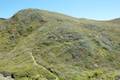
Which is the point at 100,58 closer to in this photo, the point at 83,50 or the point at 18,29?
the point at 83,50

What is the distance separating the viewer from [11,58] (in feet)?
197

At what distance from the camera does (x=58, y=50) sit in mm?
60719

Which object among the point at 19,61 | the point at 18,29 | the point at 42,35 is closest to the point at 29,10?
the point at 18,29

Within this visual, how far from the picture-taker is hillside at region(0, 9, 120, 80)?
51.5m

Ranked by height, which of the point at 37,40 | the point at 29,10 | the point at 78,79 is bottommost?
the point at 78,79

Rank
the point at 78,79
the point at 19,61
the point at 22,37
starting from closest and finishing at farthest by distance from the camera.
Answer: the point at 78,79
the point at 19,61
the point at 22,37

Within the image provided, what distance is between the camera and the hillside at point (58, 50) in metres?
51.5

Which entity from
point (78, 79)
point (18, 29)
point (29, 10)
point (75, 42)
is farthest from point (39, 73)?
point (29, 10)

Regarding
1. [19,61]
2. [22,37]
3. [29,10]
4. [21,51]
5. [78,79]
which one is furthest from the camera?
[29,10]

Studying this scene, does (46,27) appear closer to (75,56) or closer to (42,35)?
(42,35)

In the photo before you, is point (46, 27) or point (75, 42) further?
point (46, 27)

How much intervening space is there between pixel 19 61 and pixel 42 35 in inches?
550

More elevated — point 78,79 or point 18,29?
point 18,29

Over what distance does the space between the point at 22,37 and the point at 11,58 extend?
1481cm
